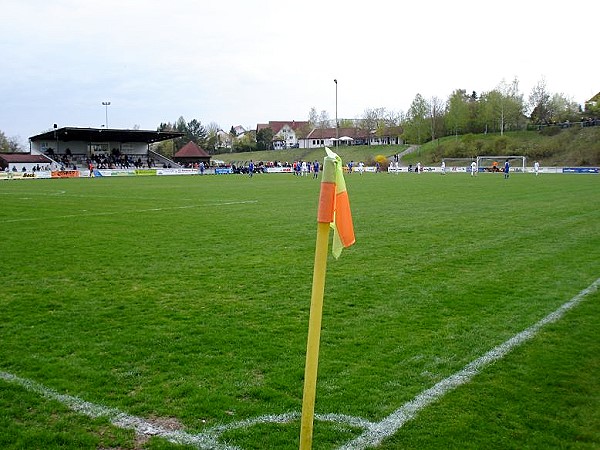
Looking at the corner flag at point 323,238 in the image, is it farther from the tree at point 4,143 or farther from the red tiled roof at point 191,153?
the tree at point 4,143

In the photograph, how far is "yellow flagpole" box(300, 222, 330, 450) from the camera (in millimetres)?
3037

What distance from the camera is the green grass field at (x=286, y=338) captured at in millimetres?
4180

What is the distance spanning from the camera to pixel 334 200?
3.07m

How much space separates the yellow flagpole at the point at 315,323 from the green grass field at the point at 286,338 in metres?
0.76

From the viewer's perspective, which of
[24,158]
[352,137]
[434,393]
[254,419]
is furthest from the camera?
[352,137]

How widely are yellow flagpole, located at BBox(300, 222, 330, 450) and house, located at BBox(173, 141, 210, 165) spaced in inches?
3839

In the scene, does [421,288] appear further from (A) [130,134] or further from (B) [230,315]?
(A) [130,134]

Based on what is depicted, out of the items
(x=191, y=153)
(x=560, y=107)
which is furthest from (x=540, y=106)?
(x=191, y=153)

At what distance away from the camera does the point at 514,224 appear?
15.8 m

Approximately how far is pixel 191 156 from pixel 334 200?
9902cm

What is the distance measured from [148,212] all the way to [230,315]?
47.1ft

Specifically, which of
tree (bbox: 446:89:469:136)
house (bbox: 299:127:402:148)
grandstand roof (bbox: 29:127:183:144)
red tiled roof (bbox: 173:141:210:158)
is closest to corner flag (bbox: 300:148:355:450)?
grandstand roof (bbox: 29:127:183:144)

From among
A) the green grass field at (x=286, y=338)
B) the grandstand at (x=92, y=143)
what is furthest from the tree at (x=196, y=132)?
the green grass field at (x=286, y=338)

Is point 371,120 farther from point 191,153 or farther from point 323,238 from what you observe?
point 323,238
